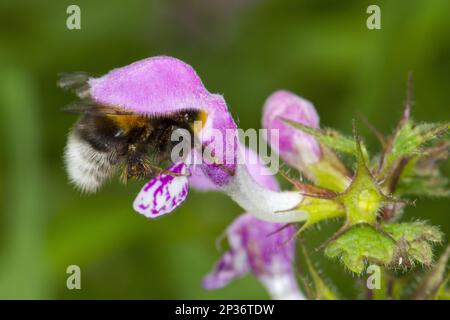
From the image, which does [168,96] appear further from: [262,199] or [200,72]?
[200,72]

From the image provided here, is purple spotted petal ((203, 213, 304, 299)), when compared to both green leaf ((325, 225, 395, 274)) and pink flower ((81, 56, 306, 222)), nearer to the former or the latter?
pink flower ((81, 56, 306, 222))

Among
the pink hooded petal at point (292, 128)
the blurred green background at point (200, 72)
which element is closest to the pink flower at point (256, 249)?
the pink hooded petal at point (292, 128)

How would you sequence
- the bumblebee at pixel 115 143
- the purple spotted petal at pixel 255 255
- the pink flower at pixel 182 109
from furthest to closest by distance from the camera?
1. the purple spotted petal at pixel 255 255
2. the bumblebee at pixel 115 143
3. the pink flower at pixel 182 109

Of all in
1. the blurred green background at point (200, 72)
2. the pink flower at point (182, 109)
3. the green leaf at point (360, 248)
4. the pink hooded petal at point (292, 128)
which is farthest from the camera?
the blurred green background at point (200, 72)

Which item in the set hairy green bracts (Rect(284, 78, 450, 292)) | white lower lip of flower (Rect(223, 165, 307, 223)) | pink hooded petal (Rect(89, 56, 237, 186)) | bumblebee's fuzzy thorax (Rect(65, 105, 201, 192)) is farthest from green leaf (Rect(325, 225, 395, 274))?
bumblebee's fuzzy thorax (Rect(65, 105, 201, 192))

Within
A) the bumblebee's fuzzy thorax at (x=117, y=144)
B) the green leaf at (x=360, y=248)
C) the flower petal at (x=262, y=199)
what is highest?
the bumblebee's fuzzy thorax at (x=117, y=144)

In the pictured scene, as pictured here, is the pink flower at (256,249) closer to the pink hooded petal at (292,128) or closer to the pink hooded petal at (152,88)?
the pink hooded petal at (292,128)
